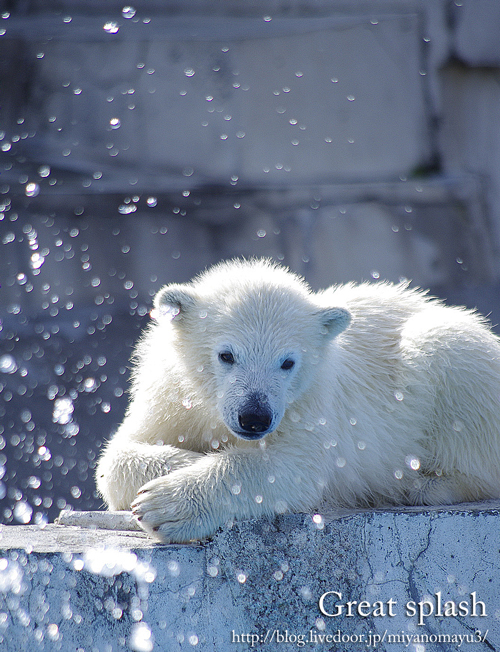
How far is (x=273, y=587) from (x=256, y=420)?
510 mm

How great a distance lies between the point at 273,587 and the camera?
209 cm

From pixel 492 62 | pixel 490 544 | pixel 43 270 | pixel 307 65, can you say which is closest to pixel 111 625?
pixel 490 544

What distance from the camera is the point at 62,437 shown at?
5988 millimetres

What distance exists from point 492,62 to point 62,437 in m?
5.15

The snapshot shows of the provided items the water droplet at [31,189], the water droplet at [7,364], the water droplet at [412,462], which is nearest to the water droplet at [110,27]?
the water droplet at [31,189]

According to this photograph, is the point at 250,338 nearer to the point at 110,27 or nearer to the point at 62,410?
the point at 62,410

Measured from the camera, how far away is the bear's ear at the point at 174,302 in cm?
264

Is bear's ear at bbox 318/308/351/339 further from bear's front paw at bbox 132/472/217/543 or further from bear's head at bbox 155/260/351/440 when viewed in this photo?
bear's front paw at bbox 132/472/217/543

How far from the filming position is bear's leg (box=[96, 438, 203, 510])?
252 cm

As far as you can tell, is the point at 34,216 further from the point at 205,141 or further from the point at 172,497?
the point at 172,497

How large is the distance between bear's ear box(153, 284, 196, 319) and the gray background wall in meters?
3.55

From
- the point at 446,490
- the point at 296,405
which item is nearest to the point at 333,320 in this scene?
the point at 296,405

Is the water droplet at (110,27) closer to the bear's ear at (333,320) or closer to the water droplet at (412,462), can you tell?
the bear's ear at (333,320)

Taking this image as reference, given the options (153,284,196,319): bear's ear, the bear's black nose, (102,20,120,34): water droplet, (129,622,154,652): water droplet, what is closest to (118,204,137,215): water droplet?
(102,20,120,34): water droplet
